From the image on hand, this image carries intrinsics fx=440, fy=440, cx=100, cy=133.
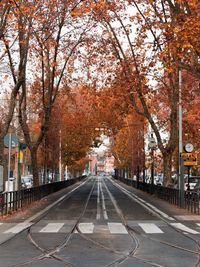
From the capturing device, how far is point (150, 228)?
45.8ft

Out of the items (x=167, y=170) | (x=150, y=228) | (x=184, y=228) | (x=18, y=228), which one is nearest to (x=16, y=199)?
(x=18, y=228)

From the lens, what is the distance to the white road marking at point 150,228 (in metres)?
12.9

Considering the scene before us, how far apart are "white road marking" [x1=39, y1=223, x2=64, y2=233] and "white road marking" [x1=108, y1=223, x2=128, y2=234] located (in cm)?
163

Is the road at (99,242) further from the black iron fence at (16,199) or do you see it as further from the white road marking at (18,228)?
the black iron fence at (16,199)

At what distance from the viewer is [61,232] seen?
12.7 meters

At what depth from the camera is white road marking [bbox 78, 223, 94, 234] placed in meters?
12.9

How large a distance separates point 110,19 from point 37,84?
9158 mm

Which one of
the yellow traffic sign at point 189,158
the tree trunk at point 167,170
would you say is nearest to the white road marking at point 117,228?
the yellow traffic sign at point 189,158

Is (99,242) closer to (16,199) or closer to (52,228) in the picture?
(52,228)

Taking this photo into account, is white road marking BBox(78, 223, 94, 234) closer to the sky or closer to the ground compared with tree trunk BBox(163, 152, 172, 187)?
closer to the ground

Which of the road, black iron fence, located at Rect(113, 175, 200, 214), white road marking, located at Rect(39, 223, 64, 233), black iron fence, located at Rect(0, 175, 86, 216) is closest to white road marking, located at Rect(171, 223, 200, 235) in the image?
the road

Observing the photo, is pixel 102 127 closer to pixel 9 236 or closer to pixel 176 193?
pixel 176 193

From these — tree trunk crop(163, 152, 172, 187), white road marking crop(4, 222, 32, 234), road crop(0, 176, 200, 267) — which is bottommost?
white road marking crop(4, 222, 32, 234)

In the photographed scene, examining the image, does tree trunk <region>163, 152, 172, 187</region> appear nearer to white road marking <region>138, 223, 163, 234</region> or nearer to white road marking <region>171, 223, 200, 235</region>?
white road marking <region>171, 223, 200, 235</region>
